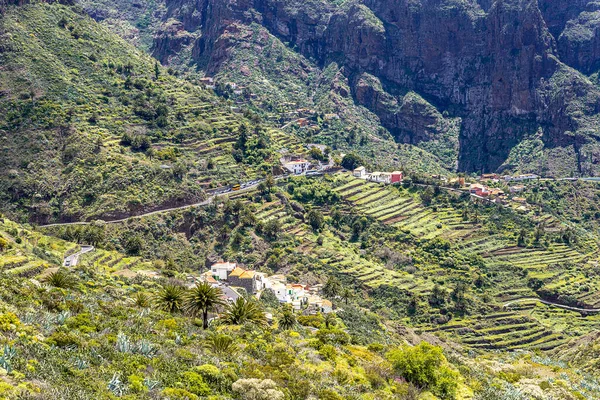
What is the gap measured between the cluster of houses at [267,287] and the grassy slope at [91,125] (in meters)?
25.0

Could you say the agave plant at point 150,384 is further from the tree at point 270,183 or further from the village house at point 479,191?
the village house at point 479,191

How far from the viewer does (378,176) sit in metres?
122

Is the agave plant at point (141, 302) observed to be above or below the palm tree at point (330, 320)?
above

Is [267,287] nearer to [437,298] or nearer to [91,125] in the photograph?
[437,298]

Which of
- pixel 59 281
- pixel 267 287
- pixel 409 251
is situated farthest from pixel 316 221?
Result: pixel 59 281

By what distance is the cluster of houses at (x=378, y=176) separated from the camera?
12106 centimetres

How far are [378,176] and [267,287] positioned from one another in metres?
55.3

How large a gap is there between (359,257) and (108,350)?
71.8 m

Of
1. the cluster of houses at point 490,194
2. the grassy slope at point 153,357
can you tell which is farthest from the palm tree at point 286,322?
the cluster of houses at point 490,194

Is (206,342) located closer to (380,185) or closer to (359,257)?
(359,257)

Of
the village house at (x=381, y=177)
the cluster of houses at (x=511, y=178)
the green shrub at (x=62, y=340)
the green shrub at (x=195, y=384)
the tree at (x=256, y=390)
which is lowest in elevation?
the cluster of houses at (x=511, y=178)

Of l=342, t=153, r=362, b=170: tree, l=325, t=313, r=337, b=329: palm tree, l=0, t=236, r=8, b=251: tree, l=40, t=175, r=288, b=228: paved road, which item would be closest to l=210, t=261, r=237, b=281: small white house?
l=325, t=313, r=337, b=329: palm tree

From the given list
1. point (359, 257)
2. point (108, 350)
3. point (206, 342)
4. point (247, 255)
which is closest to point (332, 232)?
point (359, 257)

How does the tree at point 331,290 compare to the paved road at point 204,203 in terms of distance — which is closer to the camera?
the tree at point 331,290
